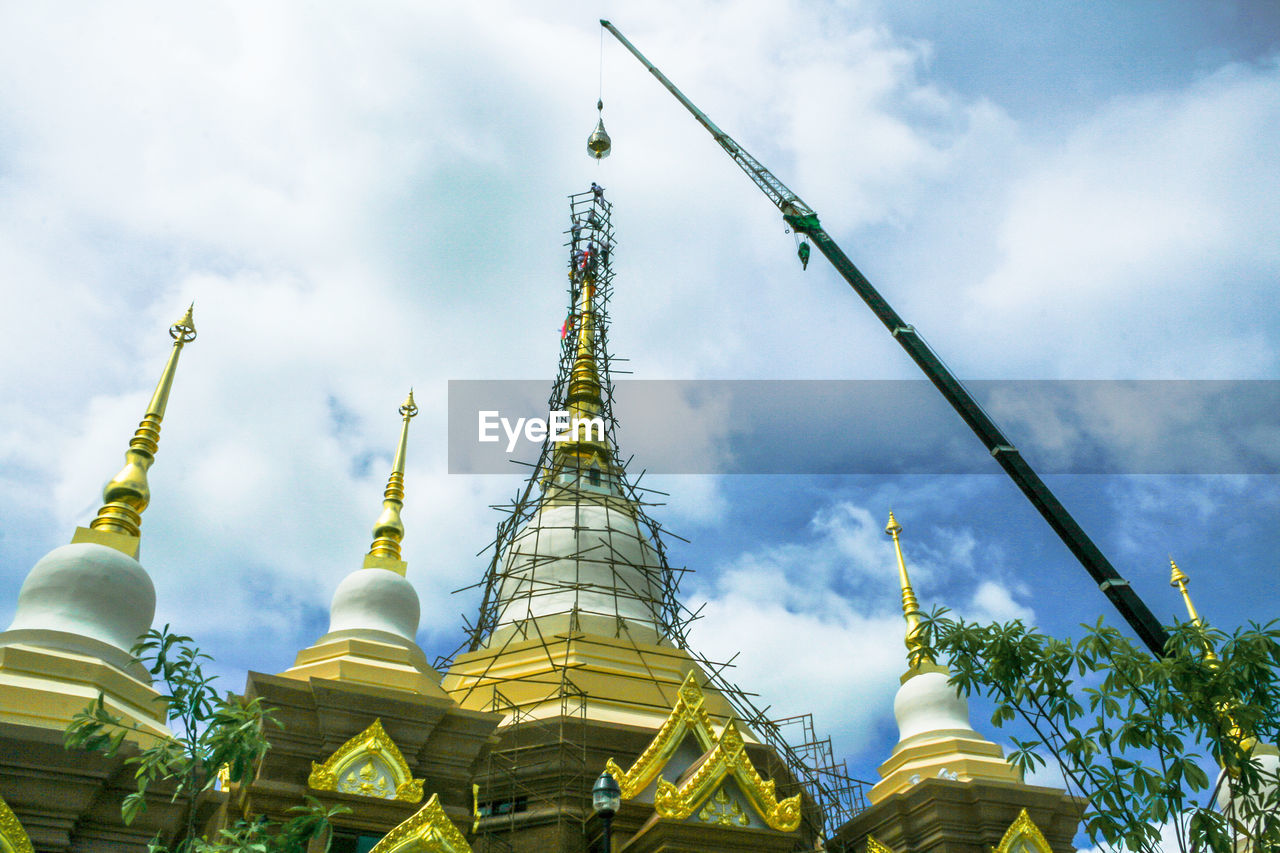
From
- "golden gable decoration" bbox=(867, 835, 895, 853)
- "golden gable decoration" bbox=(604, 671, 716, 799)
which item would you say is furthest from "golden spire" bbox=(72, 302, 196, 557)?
"golden gable decoration" bbox=(867, 835, 895, 853)

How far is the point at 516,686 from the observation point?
18.6m

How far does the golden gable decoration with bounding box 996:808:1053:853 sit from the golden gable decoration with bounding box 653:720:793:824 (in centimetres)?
395

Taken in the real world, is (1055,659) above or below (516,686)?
below

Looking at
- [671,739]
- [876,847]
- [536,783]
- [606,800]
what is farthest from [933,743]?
[606,800]

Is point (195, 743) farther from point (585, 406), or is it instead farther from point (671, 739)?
point (585, 406)

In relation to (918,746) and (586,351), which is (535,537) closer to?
(586,351)

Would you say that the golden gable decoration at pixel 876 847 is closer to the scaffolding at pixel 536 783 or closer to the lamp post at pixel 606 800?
the scaffolding at pixel 536 783

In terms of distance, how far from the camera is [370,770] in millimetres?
13234

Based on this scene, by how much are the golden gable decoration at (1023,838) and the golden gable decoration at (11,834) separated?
13.4m

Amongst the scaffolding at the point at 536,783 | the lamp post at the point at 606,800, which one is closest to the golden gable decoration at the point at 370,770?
the scaffolding at the point at 536,783

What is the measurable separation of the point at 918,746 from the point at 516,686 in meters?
7.30

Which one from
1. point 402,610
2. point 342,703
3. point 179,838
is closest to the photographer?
point 179,838

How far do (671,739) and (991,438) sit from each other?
723 centimetres

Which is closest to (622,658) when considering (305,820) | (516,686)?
(516,686)
